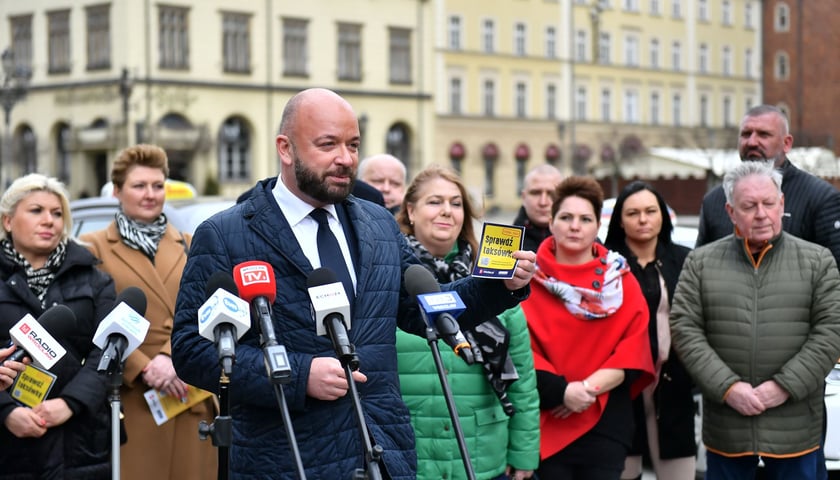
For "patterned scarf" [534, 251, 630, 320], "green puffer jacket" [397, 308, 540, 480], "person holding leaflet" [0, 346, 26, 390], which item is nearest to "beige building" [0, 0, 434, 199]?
"patterned scarf" [534, 251, 630, 320]

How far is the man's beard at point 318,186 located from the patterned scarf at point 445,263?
5.44 ft

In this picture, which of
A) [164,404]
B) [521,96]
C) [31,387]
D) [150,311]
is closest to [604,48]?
[521,96]

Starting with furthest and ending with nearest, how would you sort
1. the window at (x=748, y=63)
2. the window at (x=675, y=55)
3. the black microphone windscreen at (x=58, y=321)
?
the window at (x=748, y=63)
the window at (x=675, y=55)
the black microphone windscreen at (x=58, y=321)

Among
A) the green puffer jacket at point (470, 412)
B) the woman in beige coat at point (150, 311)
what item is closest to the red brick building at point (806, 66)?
the woman in beige coat at point (150, 311)

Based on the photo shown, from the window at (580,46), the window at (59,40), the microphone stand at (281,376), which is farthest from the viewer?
the window at (580,46)

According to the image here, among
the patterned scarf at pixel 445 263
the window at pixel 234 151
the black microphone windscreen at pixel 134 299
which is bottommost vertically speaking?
the black microphone windscreen at pixel 134 299

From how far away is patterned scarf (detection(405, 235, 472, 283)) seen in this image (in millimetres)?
6215

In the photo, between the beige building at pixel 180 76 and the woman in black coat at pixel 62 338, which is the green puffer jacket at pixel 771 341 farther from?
the beige building at pixel 180 76

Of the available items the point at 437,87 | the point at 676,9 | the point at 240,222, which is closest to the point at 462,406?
the point at 240,222

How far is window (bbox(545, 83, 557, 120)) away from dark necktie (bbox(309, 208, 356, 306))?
6315 centimetres

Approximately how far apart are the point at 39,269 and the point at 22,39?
49.1m

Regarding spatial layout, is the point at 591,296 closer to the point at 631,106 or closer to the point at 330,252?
the point at 330,252

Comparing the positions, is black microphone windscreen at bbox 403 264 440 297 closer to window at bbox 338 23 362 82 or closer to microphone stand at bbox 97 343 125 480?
microphone stand at bbox 97 343 125 480

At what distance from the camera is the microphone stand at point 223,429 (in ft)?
13.3
